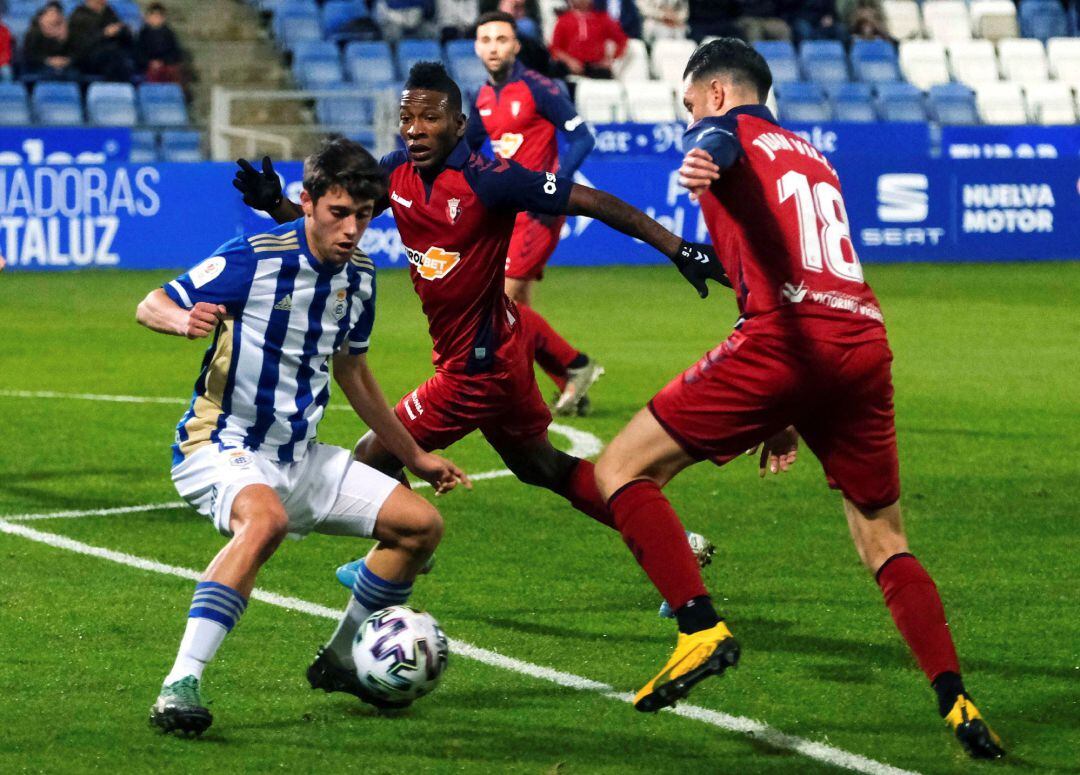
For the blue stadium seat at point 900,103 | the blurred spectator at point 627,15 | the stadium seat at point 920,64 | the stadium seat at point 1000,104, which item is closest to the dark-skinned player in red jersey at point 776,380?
the blurred spectator at point 627,15

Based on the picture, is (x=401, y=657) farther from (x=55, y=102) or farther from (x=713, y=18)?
(x=713, y=18)

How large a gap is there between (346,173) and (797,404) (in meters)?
1.40

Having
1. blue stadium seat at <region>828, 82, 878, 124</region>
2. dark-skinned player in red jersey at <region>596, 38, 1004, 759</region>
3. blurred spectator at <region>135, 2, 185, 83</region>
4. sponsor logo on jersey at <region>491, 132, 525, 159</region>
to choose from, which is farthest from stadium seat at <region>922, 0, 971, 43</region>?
dark-skinned player in red jersey at <region>596, 38, 1004, 759</region>

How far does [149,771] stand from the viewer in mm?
4746

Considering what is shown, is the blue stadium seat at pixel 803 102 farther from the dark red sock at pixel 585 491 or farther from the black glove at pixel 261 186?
the black glove at pixel 261 186

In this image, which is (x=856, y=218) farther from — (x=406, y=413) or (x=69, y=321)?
(x=406, y=413)

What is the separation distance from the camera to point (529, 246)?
451 inches

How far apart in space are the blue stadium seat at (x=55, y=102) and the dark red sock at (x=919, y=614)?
18.1 meters

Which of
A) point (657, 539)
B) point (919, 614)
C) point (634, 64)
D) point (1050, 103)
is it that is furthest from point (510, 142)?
point (1050, 103)

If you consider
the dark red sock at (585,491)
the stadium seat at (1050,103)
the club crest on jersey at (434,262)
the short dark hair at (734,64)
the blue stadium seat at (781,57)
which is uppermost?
the short dark hair at (734,64)

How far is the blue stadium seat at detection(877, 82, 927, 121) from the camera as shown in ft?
86.3

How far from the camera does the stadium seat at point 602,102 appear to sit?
2344cm

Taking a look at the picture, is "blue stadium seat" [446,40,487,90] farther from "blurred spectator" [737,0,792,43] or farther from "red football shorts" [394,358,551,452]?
"red football shorts" [394,358,551,452]

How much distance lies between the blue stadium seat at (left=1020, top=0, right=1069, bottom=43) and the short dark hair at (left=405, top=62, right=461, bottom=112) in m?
24.2
